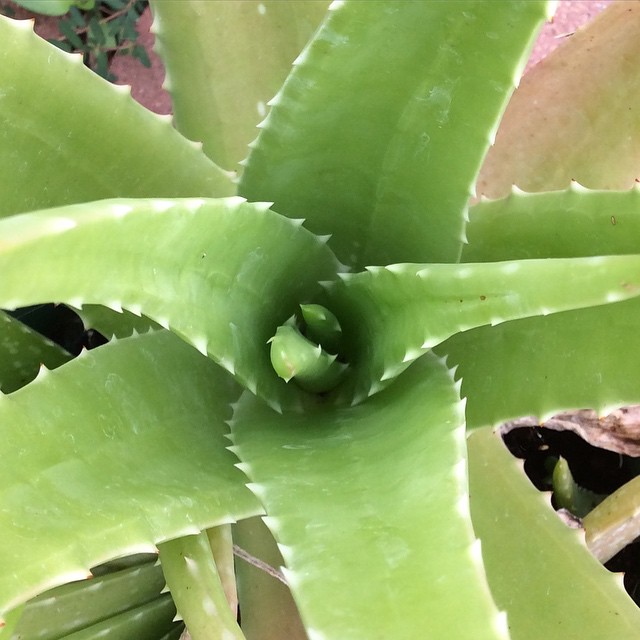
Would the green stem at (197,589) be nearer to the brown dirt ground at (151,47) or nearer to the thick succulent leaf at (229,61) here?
the thick succulent leaf at (229,61)

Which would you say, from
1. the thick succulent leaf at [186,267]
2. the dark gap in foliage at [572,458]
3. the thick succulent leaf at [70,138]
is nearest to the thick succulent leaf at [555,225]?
the thick succulent leaf at [186,267]

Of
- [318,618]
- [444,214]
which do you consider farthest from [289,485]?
[444,214]

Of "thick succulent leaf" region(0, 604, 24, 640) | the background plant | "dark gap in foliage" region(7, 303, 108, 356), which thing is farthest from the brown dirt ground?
"thick succulent leaf" region(0, 604, 24, 640)

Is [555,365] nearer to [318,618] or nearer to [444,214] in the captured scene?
[444,214]

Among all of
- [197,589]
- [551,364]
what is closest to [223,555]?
[197,589]

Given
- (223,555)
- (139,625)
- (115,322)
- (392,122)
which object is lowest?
(139,625)

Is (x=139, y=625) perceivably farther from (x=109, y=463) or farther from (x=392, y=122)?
(x=392, y=122)
